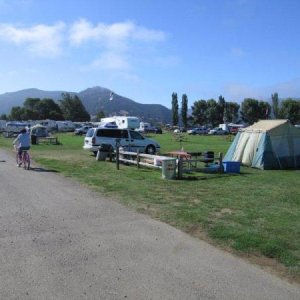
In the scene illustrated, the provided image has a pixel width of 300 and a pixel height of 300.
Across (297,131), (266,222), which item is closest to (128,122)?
(297,131)

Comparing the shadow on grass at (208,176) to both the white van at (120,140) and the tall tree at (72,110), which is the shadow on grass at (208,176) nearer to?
the white van at (120,140)

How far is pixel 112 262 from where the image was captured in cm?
641

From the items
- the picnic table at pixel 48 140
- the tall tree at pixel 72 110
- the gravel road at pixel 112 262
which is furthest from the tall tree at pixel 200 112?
the gravel road at pixel 112 262

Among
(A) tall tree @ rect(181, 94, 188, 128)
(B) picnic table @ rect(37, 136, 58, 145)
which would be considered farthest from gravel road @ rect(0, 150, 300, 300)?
(A) tall tree @ rect(181, 94, 188, 128)

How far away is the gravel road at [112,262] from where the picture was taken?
5.36 m

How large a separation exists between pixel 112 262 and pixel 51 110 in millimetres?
156589

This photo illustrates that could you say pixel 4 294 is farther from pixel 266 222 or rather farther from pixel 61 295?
pixel 266 222

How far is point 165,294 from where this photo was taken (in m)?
5.27

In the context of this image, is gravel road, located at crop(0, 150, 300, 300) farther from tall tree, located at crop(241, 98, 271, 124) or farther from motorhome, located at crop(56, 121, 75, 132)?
tall tree, located at crop(241, 98, 271, 124)

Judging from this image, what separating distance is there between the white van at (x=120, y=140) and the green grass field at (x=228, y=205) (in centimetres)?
882

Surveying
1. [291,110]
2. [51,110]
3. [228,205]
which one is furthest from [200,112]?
[228,205]

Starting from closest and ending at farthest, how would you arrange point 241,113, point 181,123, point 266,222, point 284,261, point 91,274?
1. point 91,274
2. point 284,261
3. point 266,222
4. point 241,113
5. point 181,123

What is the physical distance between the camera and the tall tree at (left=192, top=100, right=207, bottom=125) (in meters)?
137

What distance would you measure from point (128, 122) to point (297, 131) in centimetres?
4487
